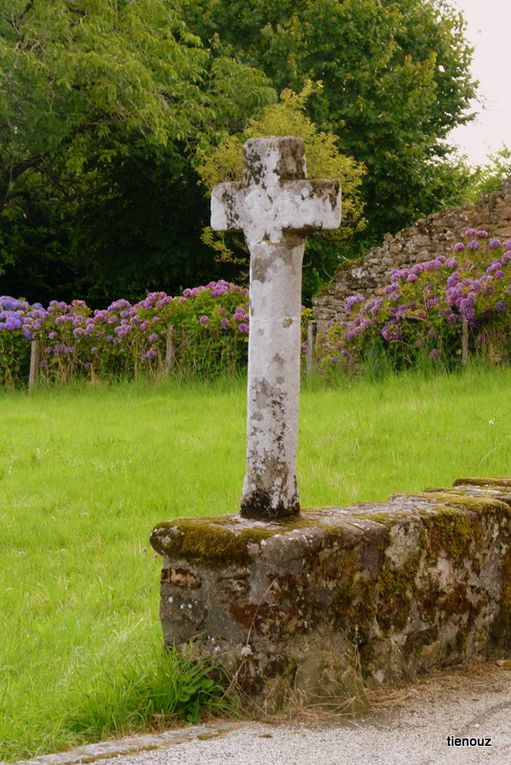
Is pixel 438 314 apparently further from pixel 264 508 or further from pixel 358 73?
pixel 358 73

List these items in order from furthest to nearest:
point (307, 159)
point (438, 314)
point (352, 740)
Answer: point (307, 159), point (438, 314), point (352, 740)

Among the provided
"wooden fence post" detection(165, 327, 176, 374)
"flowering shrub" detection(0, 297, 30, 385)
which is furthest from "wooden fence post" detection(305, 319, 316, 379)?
"flowering shrub" detection(0, 297, 30, 385)

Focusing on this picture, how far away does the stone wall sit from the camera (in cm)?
1820

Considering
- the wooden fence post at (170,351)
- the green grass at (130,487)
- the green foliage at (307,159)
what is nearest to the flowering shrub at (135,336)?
the wooden fence post at (170,351)

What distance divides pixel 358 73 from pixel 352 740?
23.3 meters

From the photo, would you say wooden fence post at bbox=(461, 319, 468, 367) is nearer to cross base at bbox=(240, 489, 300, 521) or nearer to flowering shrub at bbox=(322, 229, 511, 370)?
flowering shrub at bbox=(322, 229, 511, 370)

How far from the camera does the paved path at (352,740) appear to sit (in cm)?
378

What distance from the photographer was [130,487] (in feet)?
29.3

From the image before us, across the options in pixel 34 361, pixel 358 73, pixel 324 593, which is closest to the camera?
pixel 324 593

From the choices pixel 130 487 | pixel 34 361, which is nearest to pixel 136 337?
pixel 34 361

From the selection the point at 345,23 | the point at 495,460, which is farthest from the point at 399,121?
the point at 495,460

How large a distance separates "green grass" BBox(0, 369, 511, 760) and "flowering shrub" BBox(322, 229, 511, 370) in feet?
2.76

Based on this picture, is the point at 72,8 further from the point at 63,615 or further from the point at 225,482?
the point at 63,615

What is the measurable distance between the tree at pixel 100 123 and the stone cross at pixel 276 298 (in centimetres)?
1504
